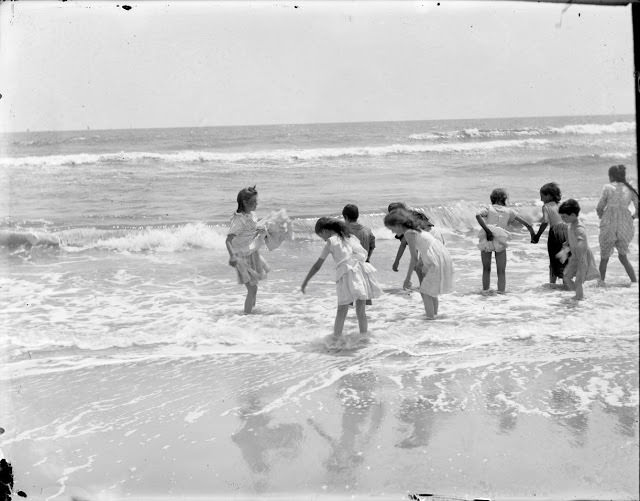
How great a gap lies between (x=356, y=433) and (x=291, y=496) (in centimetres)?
68

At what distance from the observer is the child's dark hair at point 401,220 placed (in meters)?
5.62

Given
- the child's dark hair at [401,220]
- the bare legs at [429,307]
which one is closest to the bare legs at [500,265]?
the bare legs at [429,307]

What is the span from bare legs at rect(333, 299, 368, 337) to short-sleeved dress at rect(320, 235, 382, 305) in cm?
9

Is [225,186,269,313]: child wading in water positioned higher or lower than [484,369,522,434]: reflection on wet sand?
higher

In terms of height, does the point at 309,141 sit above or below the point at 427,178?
above

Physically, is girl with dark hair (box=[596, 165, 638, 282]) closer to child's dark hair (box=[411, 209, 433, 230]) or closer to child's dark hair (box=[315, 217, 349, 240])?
child's dark hair (box=[411, 209, 433, 230])

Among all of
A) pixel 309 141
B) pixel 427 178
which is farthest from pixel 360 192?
pixel 309 141

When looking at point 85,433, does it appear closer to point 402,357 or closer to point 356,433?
point 356,433

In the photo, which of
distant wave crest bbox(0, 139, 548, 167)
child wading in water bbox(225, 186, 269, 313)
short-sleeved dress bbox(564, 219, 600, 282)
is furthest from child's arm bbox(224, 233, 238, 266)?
distant wave crest bbox(0, 139, 548, 167)

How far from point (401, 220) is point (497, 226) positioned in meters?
1.58

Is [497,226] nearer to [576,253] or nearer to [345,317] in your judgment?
[576,253]

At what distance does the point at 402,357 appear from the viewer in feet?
15.6

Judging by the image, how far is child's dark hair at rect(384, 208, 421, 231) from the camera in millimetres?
5621

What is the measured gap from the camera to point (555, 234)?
22.3 feet
